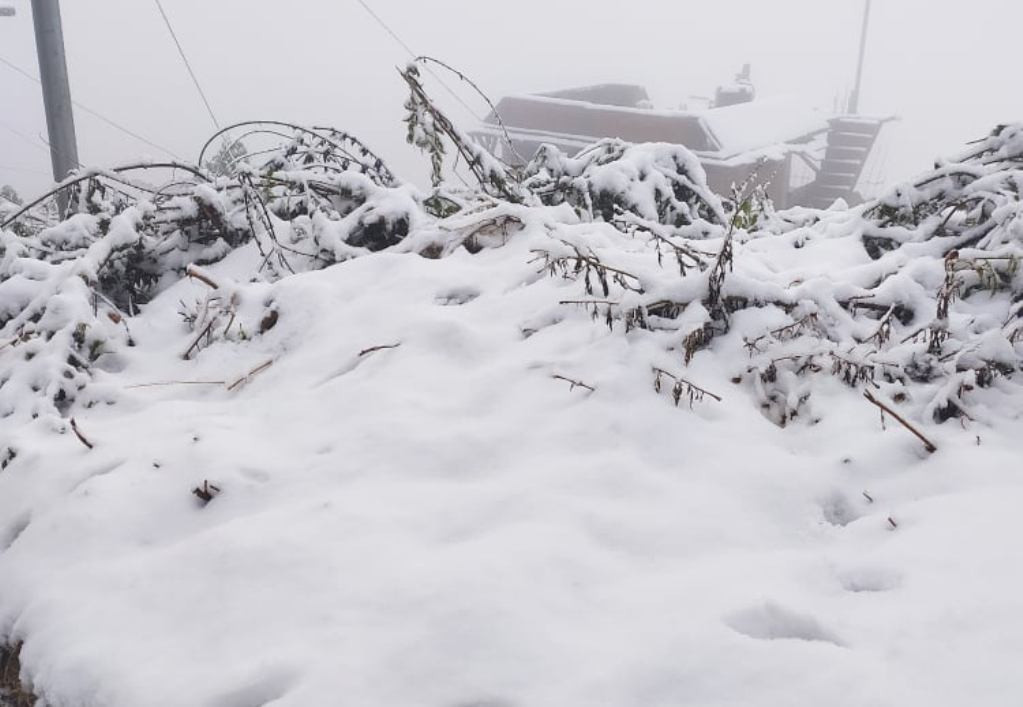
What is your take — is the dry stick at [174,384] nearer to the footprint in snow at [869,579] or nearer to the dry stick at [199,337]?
the dry stick at [199,337]

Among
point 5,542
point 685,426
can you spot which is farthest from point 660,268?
point 5,542

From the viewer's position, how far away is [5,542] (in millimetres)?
2100

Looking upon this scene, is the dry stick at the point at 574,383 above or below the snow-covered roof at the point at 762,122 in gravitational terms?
above

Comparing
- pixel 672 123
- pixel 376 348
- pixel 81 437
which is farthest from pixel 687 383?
pixel 672 123

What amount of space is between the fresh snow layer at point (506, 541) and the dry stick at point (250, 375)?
0.05 metres

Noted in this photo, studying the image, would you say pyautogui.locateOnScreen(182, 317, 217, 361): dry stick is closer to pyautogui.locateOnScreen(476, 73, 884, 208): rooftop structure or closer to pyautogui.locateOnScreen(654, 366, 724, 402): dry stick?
pyautogui.locateOnScreen(654, 366, 724, 402): dry stick

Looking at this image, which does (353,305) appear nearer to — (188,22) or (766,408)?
(766,408)

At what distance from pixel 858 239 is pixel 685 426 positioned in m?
1.64

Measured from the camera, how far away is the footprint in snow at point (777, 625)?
58.7 inches

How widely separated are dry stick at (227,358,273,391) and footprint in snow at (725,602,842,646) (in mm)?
1796

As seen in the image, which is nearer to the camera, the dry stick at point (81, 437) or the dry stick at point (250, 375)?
the dry stick at point (81, 437)

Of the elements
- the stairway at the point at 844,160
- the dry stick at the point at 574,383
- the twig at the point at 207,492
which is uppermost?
the dry stick at the point at 574,383

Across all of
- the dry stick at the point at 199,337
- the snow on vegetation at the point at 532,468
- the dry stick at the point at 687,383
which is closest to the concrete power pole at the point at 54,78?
the snow on vegetation at the point at 532,468

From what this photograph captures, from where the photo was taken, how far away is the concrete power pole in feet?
22.7
